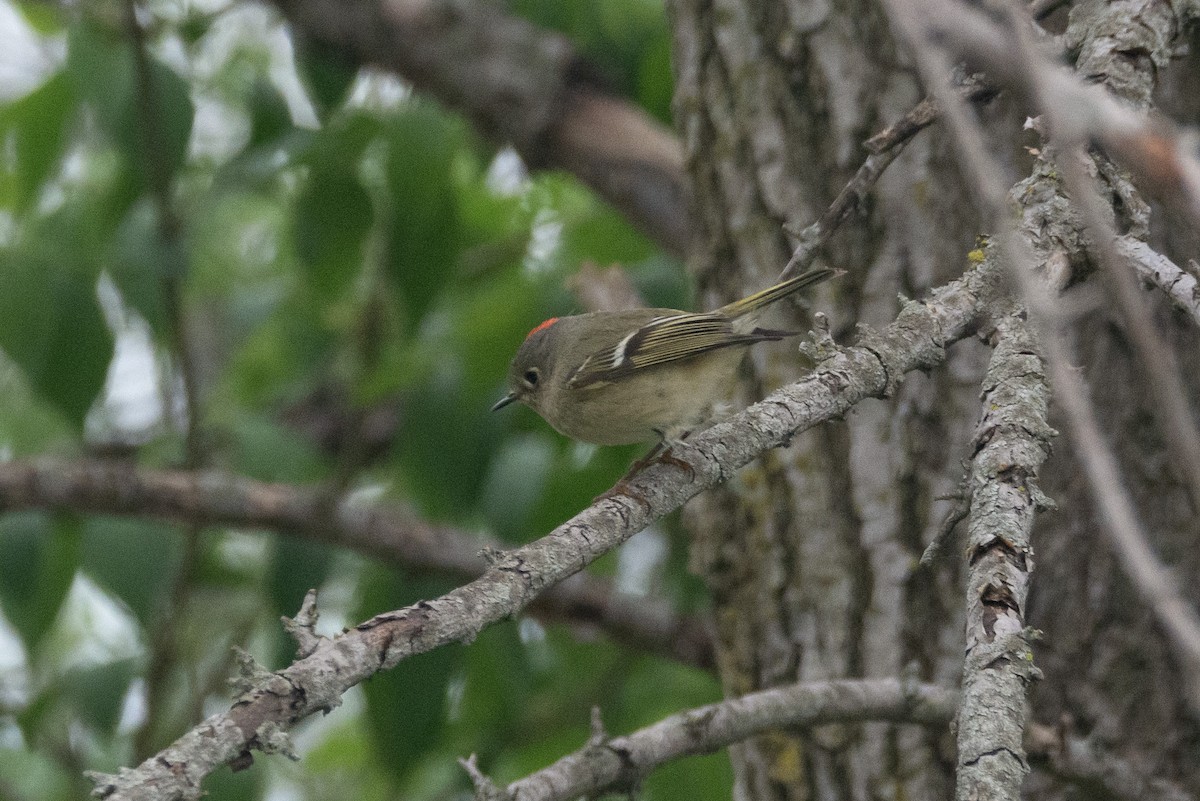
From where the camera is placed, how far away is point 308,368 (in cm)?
470

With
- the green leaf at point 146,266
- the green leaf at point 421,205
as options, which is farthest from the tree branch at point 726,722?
the green leaf at point 146,266

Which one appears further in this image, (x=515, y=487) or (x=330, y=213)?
(x=330, y=213)

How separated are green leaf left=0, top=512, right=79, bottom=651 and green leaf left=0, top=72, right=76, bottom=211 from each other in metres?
1.08

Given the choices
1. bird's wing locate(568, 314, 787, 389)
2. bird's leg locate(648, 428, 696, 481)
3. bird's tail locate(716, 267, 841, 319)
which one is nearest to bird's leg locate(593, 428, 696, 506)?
bird's leg locate(648, 428, 696, 481)

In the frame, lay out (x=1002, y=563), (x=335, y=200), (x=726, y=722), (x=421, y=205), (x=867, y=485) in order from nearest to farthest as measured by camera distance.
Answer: (x=1002, y=563) < (x=726, y=722) < (x=867, y=485) < (x=421, y=205) < (x=335, y=200)

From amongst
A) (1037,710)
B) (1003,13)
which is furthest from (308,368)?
(1003,13)

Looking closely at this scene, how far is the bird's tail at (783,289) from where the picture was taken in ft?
10.1

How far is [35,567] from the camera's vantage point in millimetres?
3805

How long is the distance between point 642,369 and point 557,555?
1.83 m

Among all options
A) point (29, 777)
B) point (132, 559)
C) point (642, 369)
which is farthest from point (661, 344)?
point (29, 777)

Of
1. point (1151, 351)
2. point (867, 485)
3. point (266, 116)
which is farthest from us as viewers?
point (266, 116)

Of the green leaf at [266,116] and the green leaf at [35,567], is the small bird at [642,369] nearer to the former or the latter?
the green leaf at [266,116]

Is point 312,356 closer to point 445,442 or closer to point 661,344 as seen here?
point 445,442

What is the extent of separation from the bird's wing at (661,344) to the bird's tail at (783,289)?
7cm
